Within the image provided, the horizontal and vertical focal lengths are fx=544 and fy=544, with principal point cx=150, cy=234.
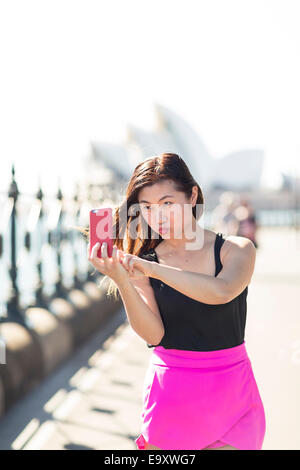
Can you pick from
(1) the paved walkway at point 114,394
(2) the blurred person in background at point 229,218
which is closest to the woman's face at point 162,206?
(1) the paved walkway at point 114,394

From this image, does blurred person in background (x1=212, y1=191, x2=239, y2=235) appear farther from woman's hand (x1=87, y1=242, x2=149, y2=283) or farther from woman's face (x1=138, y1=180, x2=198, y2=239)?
woman's hand (x1=87, y1=242, x2=149, y2=283)

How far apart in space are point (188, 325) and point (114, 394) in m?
2.41

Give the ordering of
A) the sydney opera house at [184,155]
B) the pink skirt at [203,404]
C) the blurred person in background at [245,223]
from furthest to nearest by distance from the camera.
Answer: the sydney opera house at [184,155] → the blurred person in background at [245,223] → the pink skirt at [203,404]

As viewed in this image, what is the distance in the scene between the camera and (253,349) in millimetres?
4992

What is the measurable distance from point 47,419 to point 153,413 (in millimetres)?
2018

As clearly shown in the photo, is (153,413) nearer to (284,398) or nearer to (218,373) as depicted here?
(218,373)

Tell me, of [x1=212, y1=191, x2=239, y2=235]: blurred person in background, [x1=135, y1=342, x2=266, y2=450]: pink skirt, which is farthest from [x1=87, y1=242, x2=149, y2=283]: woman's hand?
[x1=212, y1=191, x2=239, y2=235]: blurred person in background

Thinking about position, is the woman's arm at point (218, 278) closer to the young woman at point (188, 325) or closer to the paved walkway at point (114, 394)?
the young woman at point (188, 325)

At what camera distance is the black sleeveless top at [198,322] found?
175cm

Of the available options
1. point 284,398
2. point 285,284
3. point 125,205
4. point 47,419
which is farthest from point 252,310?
point 125,205

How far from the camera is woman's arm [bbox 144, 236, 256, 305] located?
5.24 ft

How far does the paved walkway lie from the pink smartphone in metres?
1.88

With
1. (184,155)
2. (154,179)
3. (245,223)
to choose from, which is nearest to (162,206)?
(154,179)

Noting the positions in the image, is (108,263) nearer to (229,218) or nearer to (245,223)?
(245,223)
